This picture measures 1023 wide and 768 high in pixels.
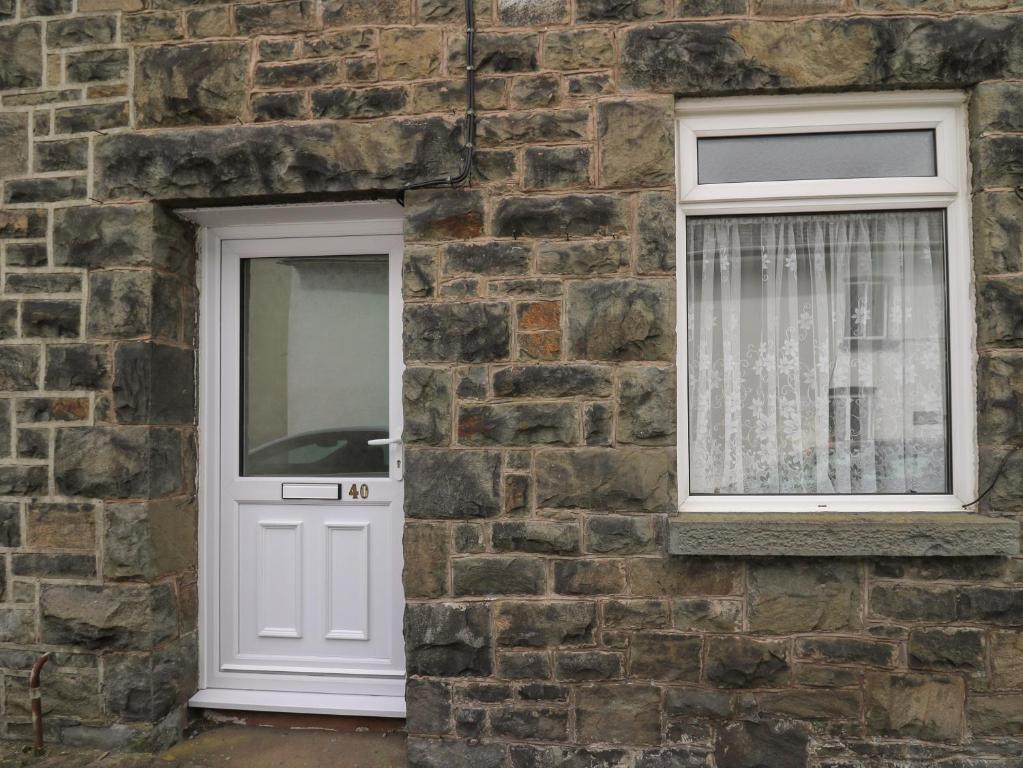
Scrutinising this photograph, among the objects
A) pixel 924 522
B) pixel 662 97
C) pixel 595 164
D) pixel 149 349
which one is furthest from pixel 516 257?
pixel 924 522

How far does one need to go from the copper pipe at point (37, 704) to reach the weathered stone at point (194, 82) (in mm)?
2584

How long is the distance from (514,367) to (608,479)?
643 millimetres

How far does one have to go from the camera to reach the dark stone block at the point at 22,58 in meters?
3.38

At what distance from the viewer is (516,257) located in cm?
312

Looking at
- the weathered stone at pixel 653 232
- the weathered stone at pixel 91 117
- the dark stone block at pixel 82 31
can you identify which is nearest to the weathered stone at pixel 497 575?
the weathered stone at pixel 653 232

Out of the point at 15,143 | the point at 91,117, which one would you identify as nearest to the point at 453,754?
the point at 91,117

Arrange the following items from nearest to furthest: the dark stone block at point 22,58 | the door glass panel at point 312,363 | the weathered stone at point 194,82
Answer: the weathered stone at point 194,82
the dark stone block at point 22,58
the door glass panel at point 312,363

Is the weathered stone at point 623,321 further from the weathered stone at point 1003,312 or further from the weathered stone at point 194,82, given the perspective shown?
the weathered stone at point 194,82

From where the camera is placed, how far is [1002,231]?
296 centimetres

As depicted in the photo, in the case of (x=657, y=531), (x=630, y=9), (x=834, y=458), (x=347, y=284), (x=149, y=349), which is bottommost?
(x=657, y=531)

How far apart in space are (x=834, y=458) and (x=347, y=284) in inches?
99.9

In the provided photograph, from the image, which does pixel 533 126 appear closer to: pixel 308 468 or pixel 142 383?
pixel 308 468

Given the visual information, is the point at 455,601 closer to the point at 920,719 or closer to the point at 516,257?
the point at 516,257

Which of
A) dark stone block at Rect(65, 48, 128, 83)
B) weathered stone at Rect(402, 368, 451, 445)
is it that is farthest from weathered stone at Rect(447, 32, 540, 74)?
dark stone block at Rect(65, 48, 128, 83)
